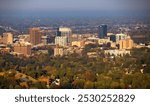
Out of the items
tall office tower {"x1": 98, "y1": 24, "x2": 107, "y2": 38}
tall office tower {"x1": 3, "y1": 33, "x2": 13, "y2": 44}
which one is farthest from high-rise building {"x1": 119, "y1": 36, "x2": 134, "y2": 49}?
tall office tower {"x1": 3, "y1": 33, "x2": 13, "y2": 44}

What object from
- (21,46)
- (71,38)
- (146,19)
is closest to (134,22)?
(146,19)

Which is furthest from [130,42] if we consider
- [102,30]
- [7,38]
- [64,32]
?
[7,38]

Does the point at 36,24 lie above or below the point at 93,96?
above

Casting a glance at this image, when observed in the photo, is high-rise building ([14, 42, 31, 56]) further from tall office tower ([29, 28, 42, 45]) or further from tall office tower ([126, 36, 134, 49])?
tall office tower ([126, 36, 134, 49])

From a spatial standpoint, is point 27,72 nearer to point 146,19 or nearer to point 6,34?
point 6,34

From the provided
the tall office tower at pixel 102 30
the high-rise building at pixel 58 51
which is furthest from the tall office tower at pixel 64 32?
the tall office tower at pixel 102 30

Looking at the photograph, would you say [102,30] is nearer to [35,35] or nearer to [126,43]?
[126,43]

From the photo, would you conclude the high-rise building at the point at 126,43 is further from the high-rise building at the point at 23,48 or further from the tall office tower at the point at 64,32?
the high-rise building at the point at 23,48
